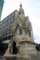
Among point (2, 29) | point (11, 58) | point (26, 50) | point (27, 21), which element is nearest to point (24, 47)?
point (26, 50)

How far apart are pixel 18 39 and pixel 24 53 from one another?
468 mm

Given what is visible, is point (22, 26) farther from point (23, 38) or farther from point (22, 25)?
point (23, 38)

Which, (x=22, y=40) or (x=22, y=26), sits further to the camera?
(x=22, y=26)

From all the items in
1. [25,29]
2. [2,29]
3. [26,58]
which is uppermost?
[2,29]

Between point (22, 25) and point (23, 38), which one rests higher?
point (22, 25)

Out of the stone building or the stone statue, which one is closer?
the stone building

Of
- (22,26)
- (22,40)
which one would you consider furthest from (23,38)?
(22,26)

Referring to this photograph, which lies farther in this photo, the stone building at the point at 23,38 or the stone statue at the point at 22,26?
the stone statue at the point at 22,26

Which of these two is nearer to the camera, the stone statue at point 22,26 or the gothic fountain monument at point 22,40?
the gothic fountain monument at point 22,40

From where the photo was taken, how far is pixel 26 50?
4949 mm

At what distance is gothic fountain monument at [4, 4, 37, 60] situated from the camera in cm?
496

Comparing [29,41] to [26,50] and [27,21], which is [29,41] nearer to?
[26,50]

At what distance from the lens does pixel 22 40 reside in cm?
507

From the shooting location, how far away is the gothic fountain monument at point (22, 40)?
496 cm
